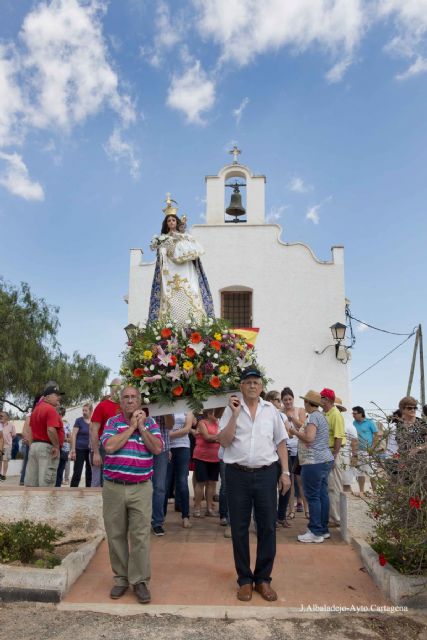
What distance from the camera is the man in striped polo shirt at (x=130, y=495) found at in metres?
4.36

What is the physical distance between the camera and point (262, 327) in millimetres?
14383

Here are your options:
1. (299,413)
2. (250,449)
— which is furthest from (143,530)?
(299,413)

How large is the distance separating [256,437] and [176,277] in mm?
2632

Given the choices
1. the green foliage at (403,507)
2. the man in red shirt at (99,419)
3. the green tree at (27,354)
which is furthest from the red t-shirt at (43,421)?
the green tree at (27,354)

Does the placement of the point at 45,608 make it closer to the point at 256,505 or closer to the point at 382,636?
the point at 256,505

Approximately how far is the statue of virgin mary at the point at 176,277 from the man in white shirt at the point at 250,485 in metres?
1.94

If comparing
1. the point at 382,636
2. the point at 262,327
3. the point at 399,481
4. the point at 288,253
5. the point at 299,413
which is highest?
the point at 288,253

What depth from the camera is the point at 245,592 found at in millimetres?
4367

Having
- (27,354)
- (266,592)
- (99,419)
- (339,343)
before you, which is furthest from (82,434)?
(27,354)

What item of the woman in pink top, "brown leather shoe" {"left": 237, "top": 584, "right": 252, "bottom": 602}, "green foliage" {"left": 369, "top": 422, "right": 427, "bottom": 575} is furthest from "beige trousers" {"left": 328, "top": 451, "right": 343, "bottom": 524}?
"brown leather shoe" {"left": 237, "top": 584, "right": 252, "bottom": 602}

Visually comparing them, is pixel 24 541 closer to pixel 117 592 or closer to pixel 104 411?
pixel 117 592

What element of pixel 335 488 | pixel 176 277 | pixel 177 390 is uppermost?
pixel 176 277

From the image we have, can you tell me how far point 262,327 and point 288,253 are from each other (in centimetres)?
217

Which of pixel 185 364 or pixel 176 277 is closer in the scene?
pixel 185 364
